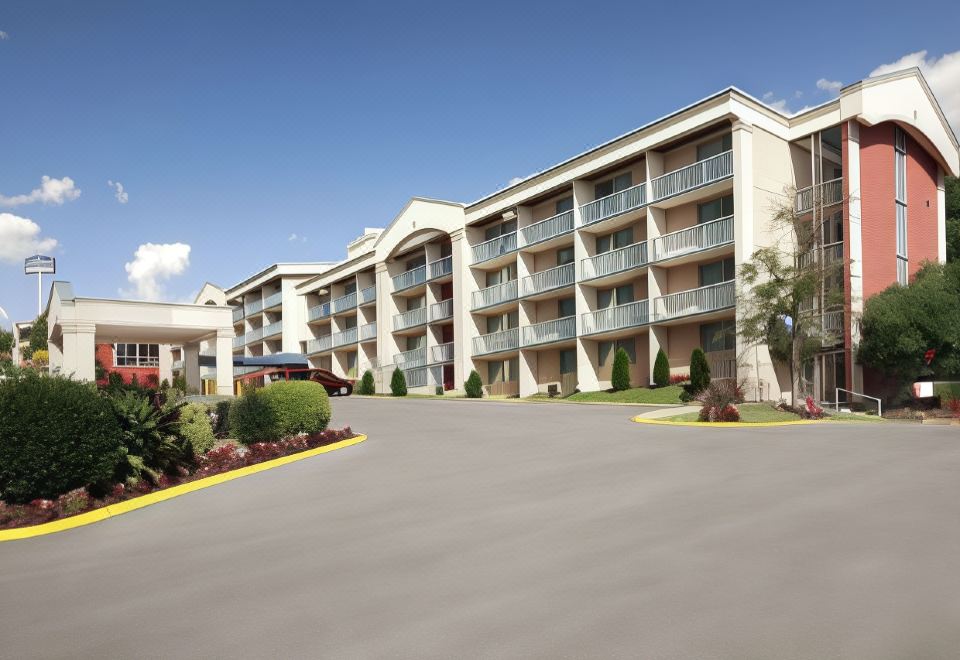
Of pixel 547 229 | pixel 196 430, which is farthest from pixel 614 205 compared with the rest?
pixel 196 430

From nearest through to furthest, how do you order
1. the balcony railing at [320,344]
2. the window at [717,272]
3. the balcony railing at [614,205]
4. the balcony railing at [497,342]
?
the window at [717,272]
the balcony railing at [614,205]
the balcony railing at [497,342]
the balcony railing at [320,344]

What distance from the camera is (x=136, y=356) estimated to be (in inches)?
2625

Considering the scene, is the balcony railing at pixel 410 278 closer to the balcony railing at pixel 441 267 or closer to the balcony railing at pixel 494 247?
the balcony railing at pixel 441 267

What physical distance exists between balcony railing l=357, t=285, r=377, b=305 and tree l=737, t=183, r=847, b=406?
30632mm

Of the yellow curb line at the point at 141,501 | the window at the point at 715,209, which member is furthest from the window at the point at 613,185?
the yellow curb line at the point at 141,501

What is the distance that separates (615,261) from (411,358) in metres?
18.1

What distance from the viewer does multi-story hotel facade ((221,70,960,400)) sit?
3106 centimetres

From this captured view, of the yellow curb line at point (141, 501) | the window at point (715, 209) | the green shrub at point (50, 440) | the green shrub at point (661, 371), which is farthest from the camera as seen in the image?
the green shrub at point (661, 371)

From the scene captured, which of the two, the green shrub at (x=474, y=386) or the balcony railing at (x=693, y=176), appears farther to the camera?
the green shrub at (x=474, y=386)

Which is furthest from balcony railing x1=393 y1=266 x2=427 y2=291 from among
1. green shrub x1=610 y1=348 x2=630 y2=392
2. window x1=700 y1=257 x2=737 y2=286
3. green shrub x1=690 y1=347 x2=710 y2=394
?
green shrub x1=690 y1=347 x2=710 y2=394

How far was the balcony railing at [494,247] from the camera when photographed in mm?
42875

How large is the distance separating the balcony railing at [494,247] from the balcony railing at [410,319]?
6047 millimetres

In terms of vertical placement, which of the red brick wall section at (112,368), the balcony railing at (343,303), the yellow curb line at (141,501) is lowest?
the yellow curb line at (141,501)

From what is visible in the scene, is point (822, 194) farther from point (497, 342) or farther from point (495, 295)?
point (497, 342)
